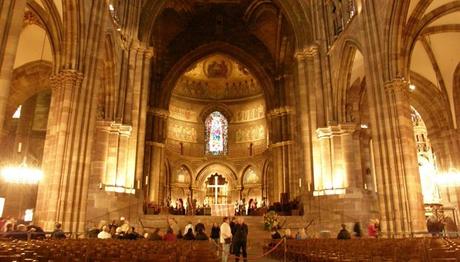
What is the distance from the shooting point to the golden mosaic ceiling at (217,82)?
43094 mm

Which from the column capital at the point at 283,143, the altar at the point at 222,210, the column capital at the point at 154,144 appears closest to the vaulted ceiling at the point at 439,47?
the column capital at the point at 283,143

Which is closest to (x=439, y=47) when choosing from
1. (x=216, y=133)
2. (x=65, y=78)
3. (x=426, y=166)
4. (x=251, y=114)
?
(x=426, y=166)

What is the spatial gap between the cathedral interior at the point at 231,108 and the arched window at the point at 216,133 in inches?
9.6

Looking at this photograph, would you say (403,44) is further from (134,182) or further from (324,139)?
(134,182)

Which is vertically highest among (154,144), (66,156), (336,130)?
(154,144)

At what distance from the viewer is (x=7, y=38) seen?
945cm

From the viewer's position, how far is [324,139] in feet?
70.6

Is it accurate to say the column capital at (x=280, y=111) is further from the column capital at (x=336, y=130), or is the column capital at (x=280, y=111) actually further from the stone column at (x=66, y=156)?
the stone column at (x=66, y=156)

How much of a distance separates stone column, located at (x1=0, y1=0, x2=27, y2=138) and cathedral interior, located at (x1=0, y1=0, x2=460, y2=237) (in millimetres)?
33

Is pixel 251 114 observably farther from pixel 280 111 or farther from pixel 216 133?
pixel 280 111

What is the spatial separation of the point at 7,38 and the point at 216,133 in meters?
35.6

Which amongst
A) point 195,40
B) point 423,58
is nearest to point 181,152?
point 195,40

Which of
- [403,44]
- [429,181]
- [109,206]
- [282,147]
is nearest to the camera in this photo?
[403,44]

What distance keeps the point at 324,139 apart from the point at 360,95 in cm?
466
